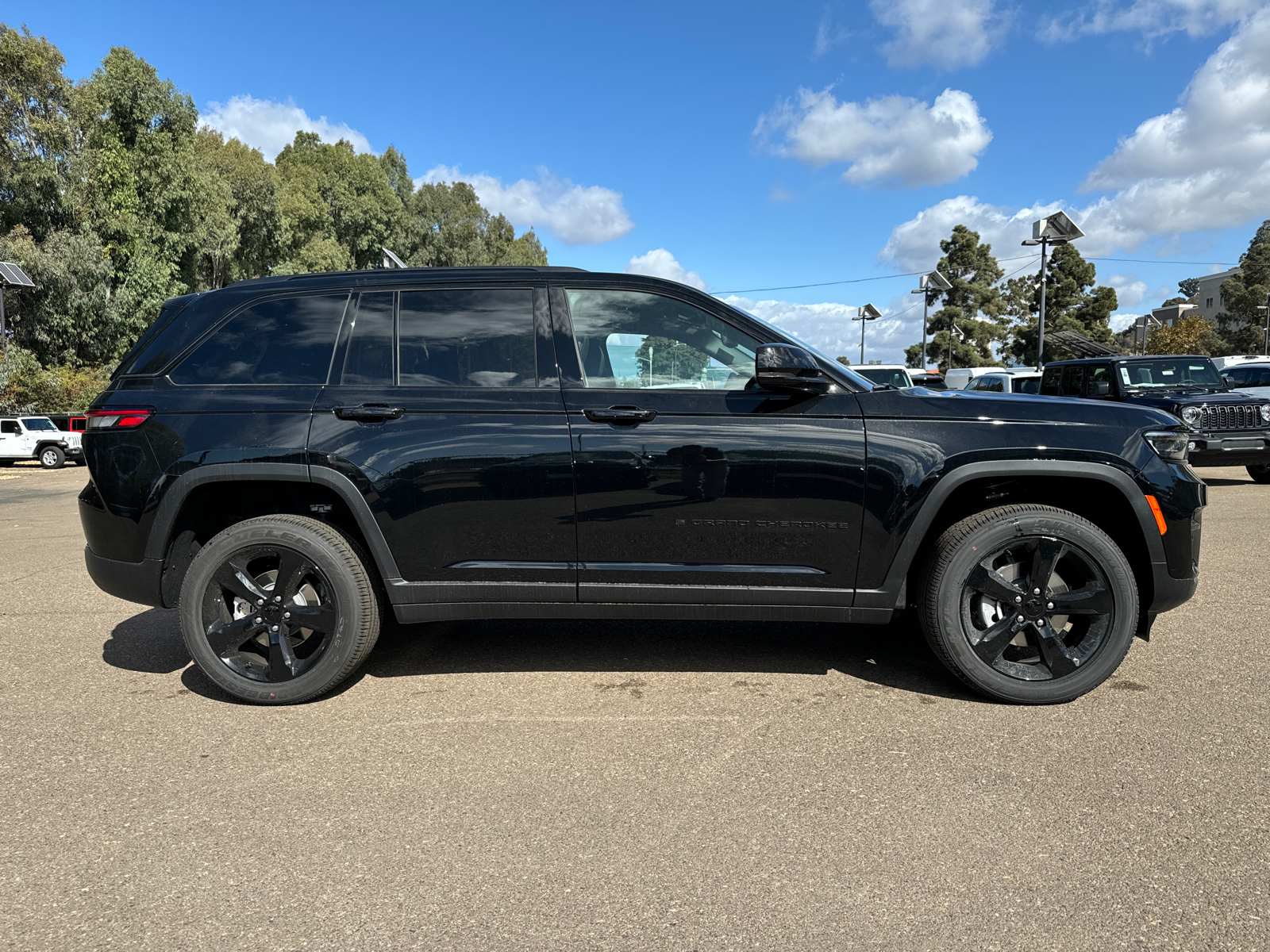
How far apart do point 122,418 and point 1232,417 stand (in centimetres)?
1218

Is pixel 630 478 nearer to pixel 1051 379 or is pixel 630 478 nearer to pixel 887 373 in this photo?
pixel 1051 379

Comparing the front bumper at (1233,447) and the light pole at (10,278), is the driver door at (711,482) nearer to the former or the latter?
the front bumper at (1233,447)

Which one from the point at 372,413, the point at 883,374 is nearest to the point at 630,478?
the point at 372,413

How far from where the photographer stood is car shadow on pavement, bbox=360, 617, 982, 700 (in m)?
4.10

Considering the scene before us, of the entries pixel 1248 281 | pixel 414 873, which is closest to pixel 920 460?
pixel 414 873

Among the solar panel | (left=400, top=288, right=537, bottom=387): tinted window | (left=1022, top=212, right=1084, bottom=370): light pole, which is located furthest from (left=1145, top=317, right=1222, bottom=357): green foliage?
(left=400, top=288, right=537, bottom=387): tinted window

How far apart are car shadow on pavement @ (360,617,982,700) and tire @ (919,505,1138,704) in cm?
25

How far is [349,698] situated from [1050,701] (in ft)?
9.85

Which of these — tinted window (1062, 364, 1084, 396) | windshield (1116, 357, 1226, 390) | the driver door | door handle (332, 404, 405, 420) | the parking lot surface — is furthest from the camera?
tinted window (1062, 364, 1084, 396)

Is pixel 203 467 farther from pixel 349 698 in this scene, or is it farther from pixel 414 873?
pixel 414 873

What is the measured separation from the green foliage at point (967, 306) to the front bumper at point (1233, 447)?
4359cm

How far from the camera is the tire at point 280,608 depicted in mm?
3643

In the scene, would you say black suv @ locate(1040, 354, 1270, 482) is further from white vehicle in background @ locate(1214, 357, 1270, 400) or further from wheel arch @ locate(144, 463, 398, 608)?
wheel arch @ locate(144, 463, 398, 608)

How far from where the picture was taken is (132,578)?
3.73m
